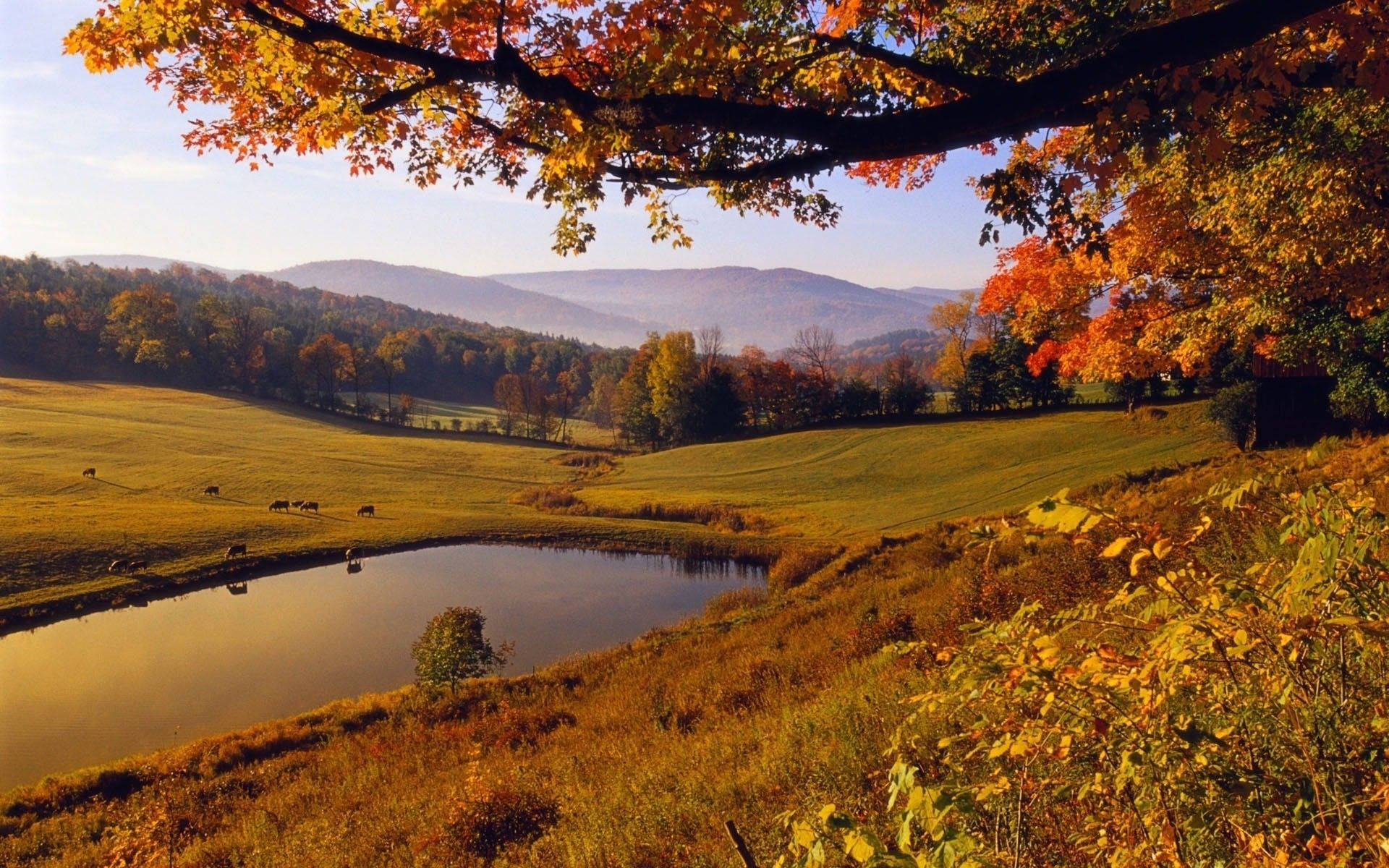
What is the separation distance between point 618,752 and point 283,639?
891 inches

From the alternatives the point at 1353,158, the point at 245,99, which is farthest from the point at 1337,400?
the point at 245,99

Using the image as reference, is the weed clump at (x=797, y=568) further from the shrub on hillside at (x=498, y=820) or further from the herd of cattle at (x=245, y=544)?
the herd of cattle at (x=245, y=544)

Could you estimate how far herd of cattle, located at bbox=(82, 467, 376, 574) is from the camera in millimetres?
33469

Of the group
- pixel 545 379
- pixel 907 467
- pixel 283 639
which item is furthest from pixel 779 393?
pixel 545 379

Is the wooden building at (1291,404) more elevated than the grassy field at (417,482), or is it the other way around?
the wooden building at (1291,404)

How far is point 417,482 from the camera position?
59.7m

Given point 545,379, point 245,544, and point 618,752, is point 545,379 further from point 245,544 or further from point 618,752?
point 618,752

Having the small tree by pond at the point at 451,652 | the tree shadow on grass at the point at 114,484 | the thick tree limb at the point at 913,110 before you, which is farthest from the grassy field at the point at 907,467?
the tree shadow on grass at the point at 114,484

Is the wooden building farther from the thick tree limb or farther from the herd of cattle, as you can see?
the herd of cattle

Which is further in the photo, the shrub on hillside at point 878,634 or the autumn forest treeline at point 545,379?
the autumn forest treeline at point 545,379

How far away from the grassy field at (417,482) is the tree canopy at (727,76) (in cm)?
3274

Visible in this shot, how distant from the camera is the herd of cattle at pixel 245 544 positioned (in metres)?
33.5

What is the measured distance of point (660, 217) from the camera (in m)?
7.12

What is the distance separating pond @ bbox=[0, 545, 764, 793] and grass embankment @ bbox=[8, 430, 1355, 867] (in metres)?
4.12
